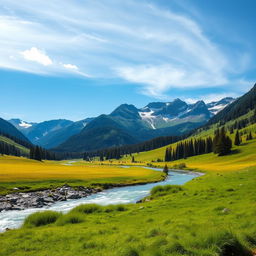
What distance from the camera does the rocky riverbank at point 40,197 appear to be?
40938 millimetres

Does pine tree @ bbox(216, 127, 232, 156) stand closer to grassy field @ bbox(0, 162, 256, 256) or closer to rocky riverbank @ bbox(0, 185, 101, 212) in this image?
rocky riverbank @ bbox(0, 185, 101, 212)

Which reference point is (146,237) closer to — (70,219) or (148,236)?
(148,236)

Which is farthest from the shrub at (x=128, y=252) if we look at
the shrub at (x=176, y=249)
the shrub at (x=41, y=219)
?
the shrub at (x=41, y=219)

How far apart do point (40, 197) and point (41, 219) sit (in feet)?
78.5

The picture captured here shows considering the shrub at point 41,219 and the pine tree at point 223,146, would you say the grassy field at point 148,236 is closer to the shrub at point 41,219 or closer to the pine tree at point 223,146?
the shrub at point 41,219

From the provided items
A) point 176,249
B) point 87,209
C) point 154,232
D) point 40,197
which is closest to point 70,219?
point 87,209

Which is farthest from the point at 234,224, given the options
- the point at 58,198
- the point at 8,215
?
the point at 58,198

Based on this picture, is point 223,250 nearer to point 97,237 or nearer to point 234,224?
point 234,224

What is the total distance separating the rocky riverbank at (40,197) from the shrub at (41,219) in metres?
16.8

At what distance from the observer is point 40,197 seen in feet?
153

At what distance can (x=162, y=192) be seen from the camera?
4041cm

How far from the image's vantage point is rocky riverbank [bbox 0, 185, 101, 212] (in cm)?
4094

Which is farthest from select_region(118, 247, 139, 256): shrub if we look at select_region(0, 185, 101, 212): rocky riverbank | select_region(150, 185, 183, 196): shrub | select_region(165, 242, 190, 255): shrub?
select_region(0, 185, 101, 212): rocky riverbank

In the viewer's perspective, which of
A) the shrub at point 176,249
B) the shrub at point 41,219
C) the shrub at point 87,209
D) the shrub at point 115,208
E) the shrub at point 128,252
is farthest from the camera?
the shrub at point 115,208
